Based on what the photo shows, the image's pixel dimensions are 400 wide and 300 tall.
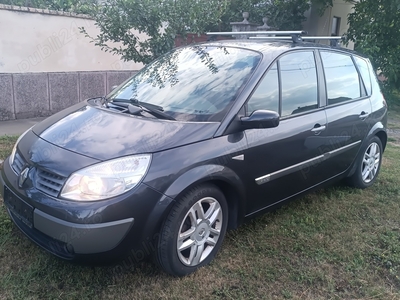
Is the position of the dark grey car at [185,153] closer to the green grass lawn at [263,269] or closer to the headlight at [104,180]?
the headlight at [104,180]

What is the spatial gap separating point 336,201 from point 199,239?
80.8 inches

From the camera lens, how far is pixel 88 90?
7660 millimetres

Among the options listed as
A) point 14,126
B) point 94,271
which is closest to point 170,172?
point 94,271

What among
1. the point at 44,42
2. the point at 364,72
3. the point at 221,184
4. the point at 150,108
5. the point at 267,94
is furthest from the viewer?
the point at 44,42

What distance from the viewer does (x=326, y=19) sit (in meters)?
12.3

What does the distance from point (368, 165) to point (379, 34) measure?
7.07 meters

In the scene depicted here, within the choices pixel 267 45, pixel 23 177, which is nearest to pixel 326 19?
pixel 267 45

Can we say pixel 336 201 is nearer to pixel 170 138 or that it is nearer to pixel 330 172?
pixel 330 172

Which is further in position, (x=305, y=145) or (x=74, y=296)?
(x=305, y=145)

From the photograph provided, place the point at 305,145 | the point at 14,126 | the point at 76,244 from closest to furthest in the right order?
the point at 76,244, the point at 305,145, the point at 14,126

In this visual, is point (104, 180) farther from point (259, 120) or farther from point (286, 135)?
point (286, 135)

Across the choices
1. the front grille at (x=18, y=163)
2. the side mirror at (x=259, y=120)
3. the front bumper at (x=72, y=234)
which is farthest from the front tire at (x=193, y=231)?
the front grille at (x=18, y=163)

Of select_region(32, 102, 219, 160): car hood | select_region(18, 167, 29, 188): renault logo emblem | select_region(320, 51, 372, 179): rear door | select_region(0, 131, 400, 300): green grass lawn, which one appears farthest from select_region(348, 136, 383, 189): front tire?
select_region(18, 167, 29, 188): renault logo emblem

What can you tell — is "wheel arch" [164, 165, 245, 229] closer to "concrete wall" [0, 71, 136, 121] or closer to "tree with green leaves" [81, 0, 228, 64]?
"tree with green leaves" [81, 0, 228, 64]
